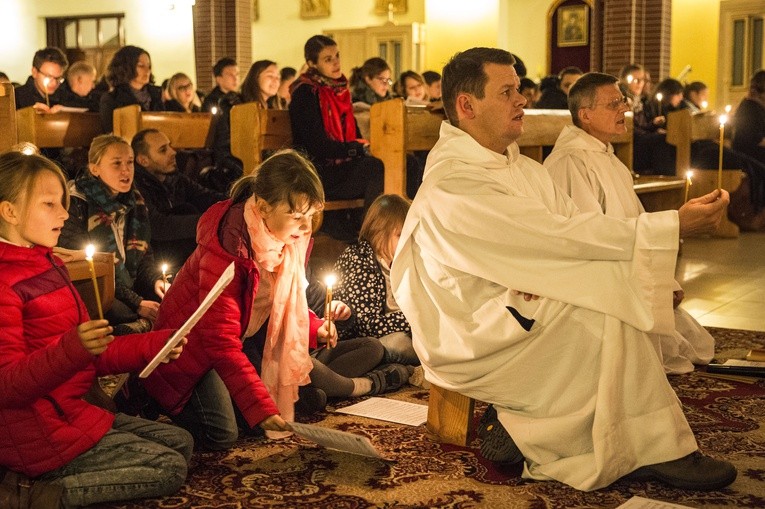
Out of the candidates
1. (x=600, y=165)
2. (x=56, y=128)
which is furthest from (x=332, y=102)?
(x=600, y=165)

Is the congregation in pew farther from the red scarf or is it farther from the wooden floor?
the wooden floor

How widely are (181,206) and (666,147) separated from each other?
639 cm

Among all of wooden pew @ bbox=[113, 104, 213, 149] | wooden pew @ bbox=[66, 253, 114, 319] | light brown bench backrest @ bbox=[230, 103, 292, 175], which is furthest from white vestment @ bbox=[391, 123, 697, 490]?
wooden pew @ bbox=[113, 104, 213, 149]

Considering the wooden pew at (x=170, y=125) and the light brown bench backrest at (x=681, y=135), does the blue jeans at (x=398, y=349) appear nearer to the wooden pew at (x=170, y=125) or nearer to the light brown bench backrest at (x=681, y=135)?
the wooden pew at (x=170, y=125)

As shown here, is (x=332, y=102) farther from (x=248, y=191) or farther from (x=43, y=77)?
(x=43, y=77)

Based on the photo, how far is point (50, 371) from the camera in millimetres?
2830

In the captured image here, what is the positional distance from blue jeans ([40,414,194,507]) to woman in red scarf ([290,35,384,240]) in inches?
126

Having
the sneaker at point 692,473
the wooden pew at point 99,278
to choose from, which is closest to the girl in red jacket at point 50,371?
the wooden pew at point 99,278

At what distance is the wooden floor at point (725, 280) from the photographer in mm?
6309

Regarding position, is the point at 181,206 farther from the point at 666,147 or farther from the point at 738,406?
the point at 666,147

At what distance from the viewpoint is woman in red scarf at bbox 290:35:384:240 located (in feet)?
20.4

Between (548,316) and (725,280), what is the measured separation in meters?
4.71

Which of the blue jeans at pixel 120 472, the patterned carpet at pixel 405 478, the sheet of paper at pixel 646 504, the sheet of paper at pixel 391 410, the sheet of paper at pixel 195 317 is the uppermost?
the sheet of paper at pixel 195 317

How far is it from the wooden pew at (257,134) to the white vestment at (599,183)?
1817mm
